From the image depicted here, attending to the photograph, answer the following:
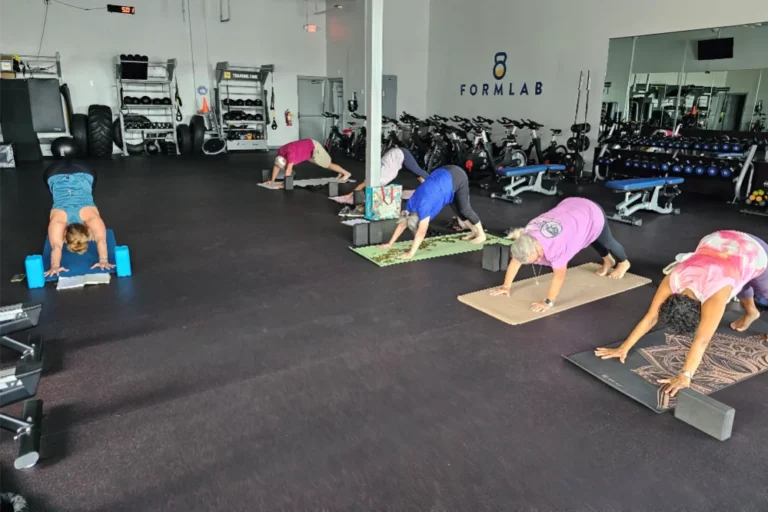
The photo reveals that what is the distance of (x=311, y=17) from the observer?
12.2 metres

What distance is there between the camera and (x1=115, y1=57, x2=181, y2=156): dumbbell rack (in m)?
10.1

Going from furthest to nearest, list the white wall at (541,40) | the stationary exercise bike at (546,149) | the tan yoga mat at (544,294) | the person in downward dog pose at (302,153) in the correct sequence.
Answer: the stationary exercise bike at (546,149)
the white wall at (541,40)
the person in downward dog pose at (302,153)
the tan yoga mat at (544,294)

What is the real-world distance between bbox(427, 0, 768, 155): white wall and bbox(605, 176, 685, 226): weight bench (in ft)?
8.37

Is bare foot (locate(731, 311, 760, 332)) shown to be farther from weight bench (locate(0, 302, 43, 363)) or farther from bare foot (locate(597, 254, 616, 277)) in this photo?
weight bench (locate(0, 302, 43, 363))

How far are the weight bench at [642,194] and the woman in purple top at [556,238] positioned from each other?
239 cm

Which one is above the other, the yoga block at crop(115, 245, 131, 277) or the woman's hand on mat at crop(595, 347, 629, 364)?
the yoga block at crop(115, 245, 131, 277)

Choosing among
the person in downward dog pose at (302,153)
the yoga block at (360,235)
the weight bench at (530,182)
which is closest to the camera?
the yoga block at (360,235)

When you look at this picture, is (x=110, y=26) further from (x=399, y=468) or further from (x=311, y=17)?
(x=399, y=468)

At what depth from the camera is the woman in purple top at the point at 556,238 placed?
9.02 feet

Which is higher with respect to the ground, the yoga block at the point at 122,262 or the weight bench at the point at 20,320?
the weight bench at the point at 20,320

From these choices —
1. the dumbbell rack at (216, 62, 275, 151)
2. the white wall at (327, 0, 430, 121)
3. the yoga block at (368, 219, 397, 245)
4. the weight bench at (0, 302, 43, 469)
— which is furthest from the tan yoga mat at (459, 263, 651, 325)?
the dumbbell rack at (216, 62, 275, 151)

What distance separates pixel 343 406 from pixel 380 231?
2.57 m

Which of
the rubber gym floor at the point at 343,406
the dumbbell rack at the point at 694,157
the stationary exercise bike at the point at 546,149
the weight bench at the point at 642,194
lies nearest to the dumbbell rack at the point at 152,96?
the stationary exercise bike at the point at 546,149

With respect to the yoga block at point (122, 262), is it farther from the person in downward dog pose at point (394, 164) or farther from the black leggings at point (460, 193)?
the person in downward dog pose at point (394, 164)
